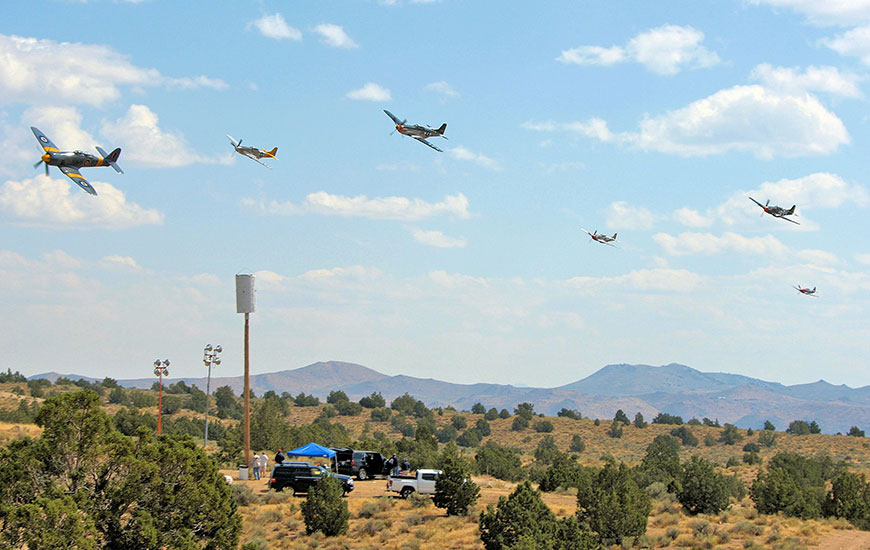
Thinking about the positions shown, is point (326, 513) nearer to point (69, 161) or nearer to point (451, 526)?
point (451, 526)

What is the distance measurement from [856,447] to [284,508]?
220ft

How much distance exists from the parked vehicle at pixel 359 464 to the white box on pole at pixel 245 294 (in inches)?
370

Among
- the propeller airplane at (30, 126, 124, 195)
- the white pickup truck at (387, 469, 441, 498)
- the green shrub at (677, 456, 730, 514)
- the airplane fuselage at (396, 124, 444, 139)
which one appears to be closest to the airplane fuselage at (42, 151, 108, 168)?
the propeller airplane at (30, 126, 124, 195)

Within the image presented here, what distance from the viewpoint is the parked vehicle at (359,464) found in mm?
46531

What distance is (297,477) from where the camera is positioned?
131 ft

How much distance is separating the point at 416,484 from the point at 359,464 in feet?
25.2

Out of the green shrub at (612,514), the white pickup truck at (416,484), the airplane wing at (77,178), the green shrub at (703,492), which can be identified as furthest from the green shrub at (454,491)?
the airplane wing at (77,178)

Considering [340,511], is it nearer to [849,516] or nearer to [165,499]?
[165,499]

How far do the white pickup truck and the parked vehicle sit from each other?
6.56 metres

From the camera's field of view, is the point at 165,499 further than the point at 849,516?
No

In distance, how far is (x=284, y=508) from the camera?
3656 cm

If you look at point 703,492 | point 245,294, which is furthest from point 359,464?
point 703,492

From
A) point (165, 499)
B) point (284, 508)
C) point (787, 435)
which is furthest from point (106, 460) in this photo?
point (787, 435)

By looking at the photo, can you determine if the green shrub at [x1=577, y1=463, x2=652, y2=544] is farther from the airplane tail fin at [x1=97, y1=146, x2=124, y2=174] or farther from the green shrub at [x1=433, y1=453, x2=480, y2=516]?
the airplane tail fin at [x1=97, y1=146, x2=124, y2=174]
